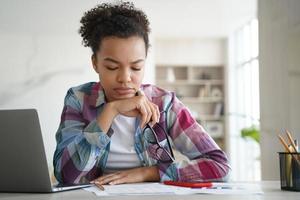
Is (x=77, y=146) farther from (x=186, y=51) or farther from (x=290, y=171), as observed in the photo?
(x=186, y=51)

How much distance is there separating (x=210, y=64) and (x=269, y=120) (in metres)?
4.85

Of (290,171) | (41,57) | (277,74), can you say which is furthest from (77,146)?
(41,57)

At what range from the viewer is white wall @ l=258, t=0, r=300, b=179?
8.26ft

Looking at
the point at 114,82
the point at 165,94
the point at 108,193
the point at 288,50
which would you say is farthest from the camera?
the point at 288,50

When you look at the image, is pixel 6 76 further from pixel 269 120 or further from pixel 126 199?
pixel 126 199

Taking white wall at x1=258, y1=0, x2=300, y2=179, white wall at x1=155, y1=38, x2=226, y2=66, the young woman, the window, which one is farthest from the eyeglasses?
white wall at x1=155, y1=38, x2=226, y2=66

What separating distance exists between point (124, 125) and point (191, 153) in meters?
0.23

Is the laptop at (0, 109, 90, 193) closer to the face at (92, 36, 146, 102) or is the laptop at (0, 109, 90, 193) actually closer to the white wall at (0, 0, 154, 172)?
the face at (92, 36, 146, 102)

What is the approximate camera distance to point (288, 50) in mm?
2551

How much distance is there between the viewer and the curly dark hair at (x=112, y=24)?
4.80ft

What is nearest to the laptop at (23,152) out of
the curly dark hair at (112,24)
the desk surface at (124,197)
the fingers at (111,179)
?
the desk surface at (124,197)

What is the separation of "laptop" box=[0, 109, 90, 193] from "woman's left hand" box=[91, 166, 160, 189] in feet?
0.66

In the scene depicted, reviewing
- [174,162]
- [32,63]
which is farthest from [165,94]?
[32,63]

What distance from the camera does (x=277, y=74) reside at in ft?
8.82
